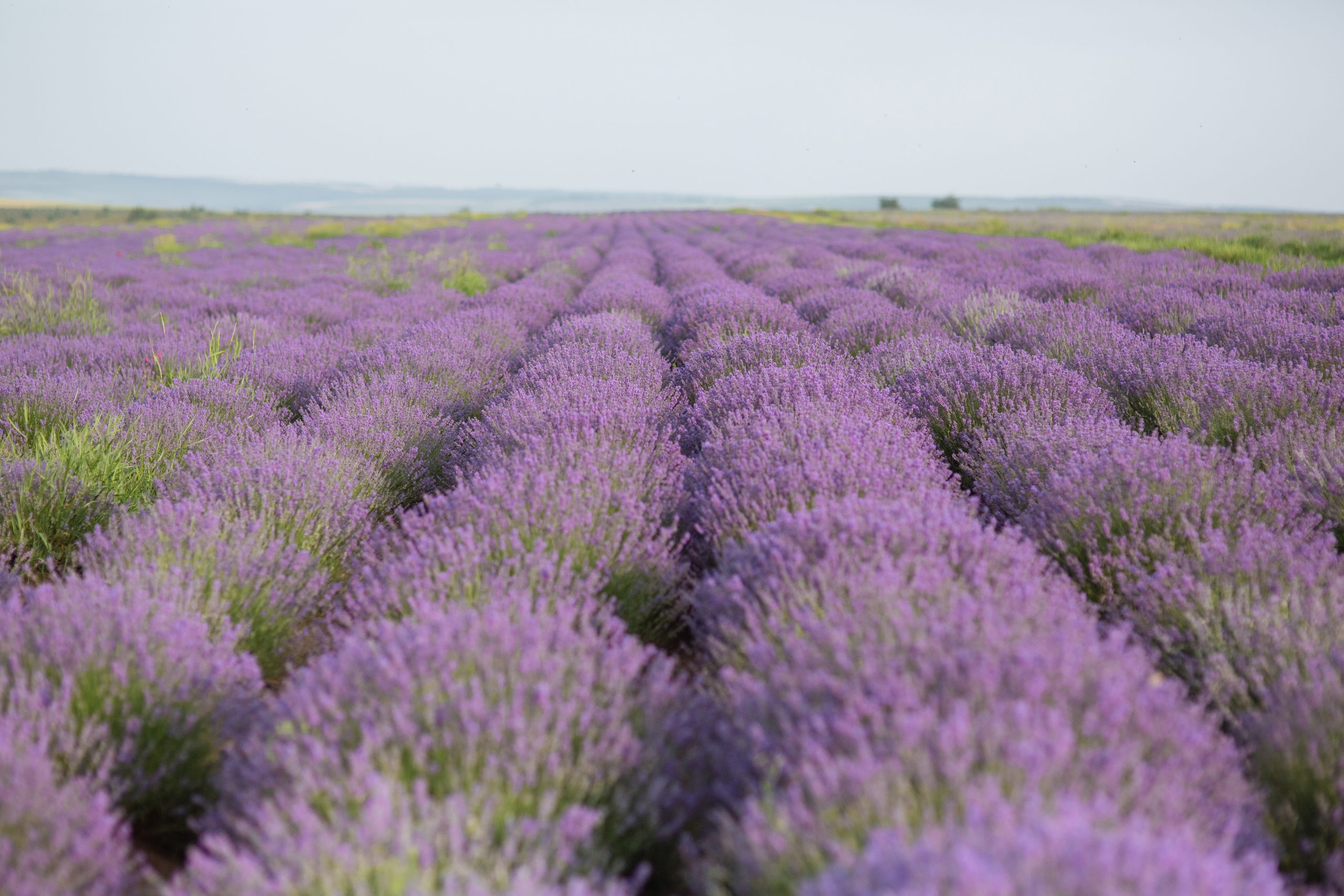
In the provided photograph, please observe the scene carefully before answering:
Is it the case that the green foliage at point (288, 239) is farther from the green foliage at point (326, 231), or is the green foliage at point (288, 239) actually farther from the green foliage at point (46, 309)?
the green foliage at point (46, 309)

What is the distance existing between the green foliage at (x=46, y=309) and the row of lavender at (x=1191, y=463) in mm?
5977

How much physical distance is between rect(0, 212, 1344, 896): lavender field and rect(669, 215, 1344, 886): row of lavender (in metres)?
0.02

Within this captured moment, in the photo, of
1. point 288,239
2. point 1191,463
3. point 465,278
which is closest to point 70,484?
point 1191,463

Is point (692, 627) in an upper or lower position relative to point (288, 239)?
lower

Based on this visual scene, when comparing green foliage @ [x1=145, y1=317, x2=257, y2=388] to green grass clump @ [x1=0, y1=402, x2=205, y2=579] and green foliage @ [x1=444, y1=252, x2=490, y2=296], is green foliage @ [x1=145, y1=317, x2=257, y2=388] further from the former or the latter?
green foliage @ [x1=444, y1=252, x2=490, y2=296]

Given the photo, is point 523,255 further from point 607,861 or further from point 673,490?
point 607,861

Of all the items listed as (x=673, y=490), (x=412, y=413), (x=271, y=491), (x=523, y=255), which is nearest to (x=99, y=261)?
(x=523, y=255)

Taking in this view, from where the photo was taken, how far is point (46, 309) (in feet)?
21.0

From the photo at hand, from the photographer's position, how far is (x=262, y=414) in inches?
148

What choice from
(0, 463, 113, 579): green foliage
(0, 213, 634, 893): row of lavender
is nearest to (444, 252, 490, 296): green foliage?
(0, 213, 634, 893): row of lavender

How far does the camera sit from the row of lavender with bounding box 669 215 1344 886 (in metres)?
1.47

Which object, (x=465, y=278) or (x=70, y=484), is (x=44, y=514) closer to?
(x=70, y=484)

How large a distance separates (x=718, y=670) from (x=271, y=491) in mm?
1687

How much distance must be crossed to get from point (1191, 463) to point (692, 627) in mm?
1623
